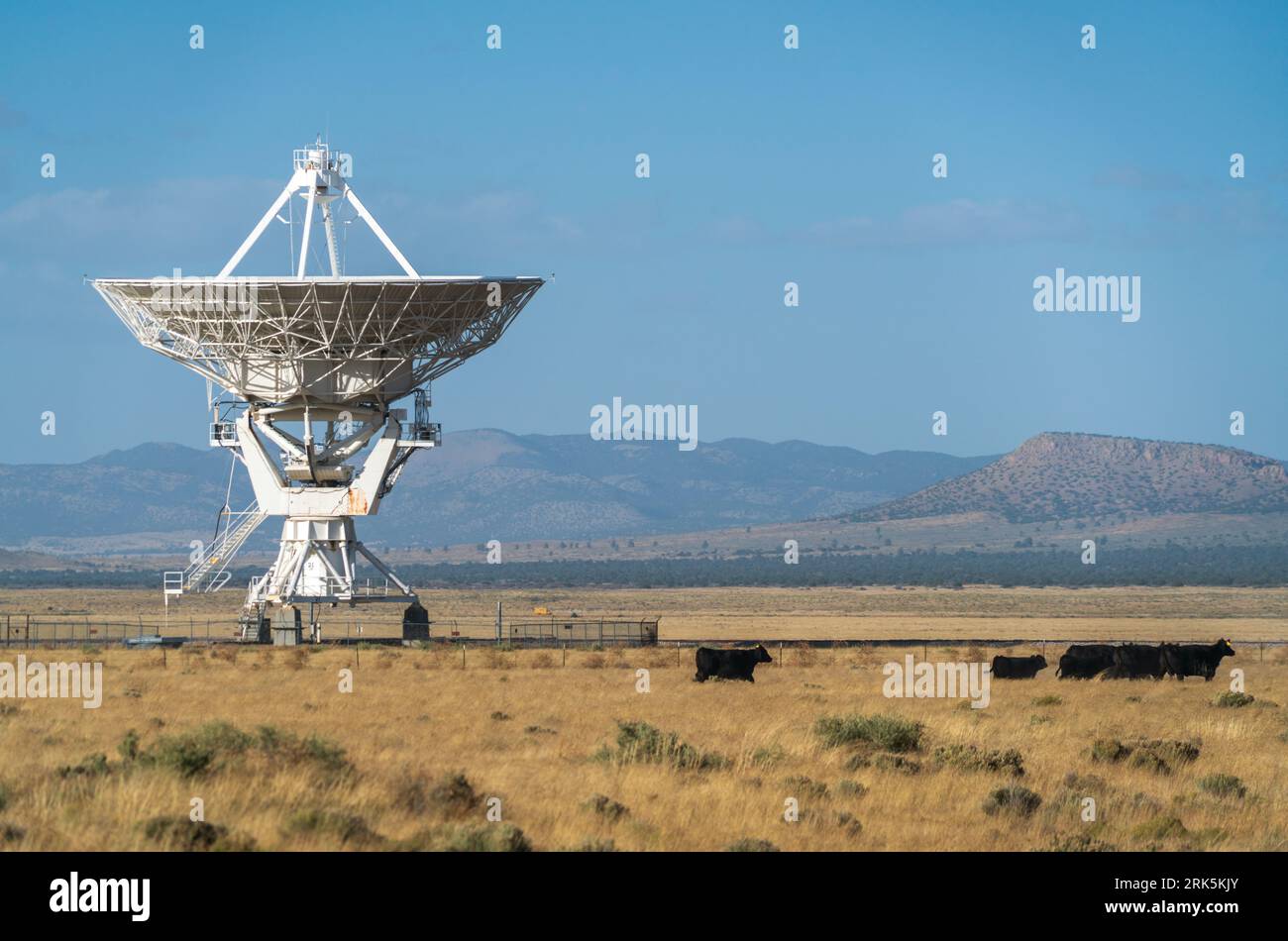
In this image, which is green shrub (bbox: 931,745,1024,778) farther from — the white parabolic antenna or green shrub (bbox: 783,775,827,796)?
the white parabolic antenna

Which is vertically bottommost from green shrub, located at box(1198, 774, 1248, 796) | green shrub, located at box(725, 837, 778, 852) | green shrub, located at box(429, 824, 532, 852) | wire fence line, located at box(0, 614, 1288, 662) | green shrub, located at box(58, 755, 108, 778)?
wire fence line, located at box(0, 614, 1288, 662)

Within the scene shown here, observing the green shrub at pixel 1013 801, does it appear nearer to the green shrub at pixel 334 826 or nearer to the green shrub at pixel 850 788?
the green shrub at pixel 850 788

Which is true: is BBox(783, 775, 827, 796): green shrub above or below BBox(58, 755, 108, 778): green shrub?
below

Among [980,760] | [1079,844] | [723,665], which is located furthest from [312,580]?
[1079,844]

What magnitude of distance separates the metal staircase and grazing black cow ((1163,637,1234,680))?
26626 millimetres

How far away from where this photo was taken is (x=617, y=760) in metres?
24.1

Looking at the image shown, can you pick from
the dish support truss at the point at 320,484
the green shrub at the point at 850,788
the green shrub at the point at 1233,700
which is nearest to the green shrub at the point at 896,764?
the green shrub at the point at 850,788

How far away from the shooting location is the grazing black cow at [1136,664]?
4172 centimetres

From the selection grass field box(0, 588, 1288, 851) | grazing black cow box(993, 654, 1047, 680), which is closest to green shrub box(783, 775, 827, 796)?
grass field box(0, 588, 1288, 851)

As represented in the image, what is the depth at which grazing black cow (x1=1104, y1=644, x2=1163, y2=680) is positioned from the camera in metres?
41.7
